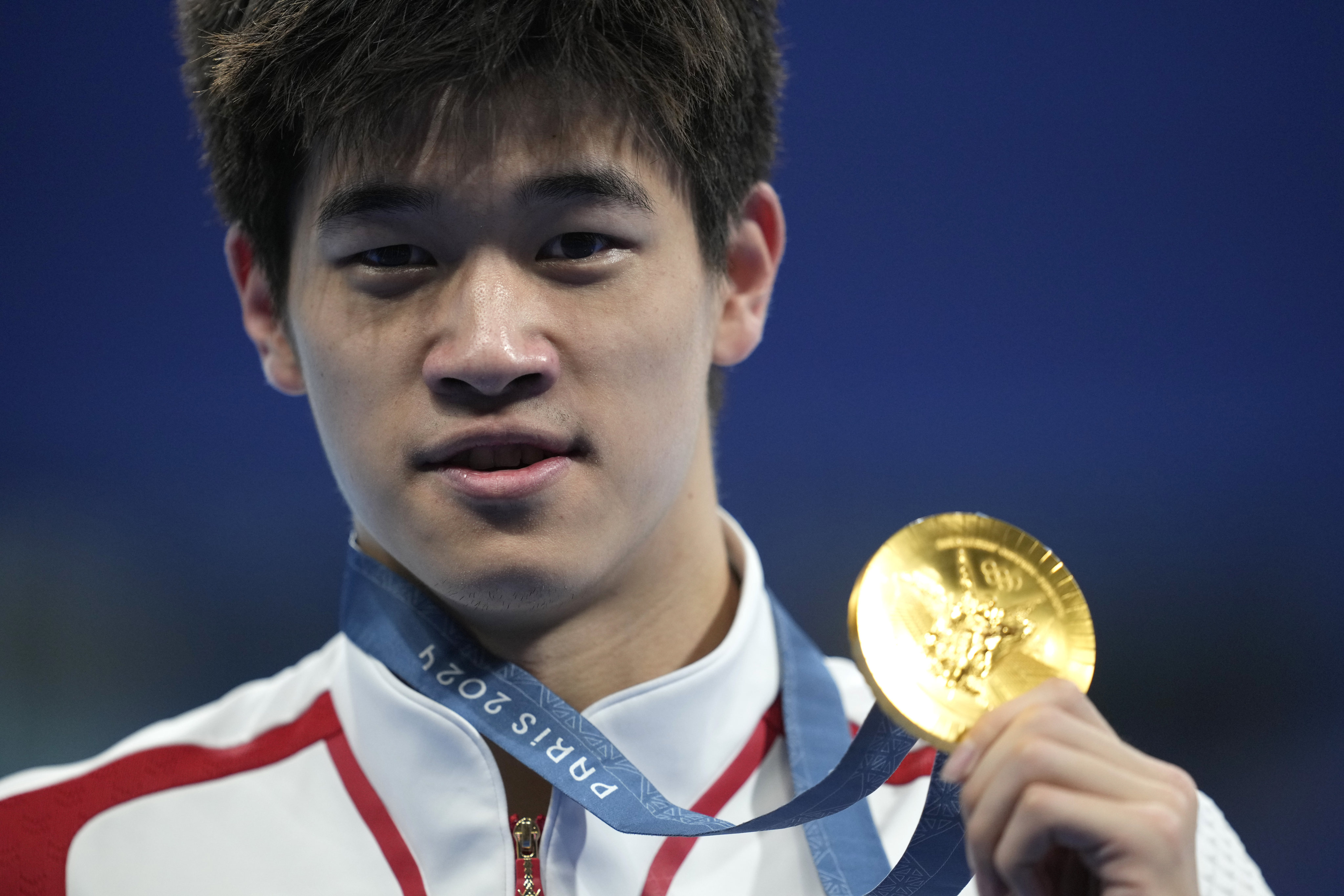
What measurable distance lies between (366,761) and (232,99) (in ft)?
3.08

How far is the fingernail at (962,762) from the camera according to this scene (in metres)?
1.11

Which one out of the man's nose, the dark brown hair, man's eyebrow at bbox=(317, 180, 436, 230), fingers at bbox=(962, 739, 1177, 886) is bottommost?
fingers at bbox=(962, 739, 1177, 886)

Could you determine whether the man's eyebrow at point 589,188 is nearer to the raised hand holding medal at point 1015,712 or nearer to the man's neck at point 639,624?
the man's neck at point 639,624

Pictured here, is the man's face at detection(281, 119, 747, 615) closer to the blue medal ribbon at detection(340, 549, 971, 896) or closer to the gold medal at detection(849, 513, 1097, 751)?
the blue medal ribbon at detection(340, 549, 971, 896)

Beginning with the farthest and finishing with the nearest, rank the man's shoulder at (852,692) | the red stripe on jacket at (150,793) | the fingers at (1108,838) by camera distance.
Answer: the man's shoulder at (852,692) < the red stripe on jacket at (150,793) < the fingers at (1108,838)

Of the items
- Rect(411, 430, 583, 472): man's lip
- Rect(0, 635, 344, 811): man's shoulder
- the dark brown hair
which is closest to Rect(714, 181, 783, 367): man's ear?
the dark brown hair

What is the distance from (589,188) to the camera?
148 centimetres

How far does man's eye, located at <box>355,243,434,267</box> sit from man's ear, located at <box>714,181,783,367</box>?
0.47 metres

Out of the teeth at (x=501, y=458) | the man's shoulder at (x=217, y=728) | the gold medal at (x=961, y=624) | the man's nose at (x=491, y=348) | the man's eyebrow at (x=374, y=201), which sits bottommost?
the man's shoulder at (x=217, y=728)

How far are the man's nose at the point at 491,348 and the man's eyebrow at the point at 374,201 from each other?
11 cm

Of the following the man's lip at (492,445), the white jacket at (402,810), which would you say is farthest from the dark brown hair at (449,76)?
the white jacket at (402,810)

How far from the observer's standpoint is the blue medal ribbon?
4.46 feet

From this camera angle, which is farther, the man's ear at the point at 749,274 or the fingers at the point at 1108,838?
the man's ear at the point at 749,274

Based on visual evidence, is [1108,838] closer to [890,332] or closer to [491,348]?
[491,348]
